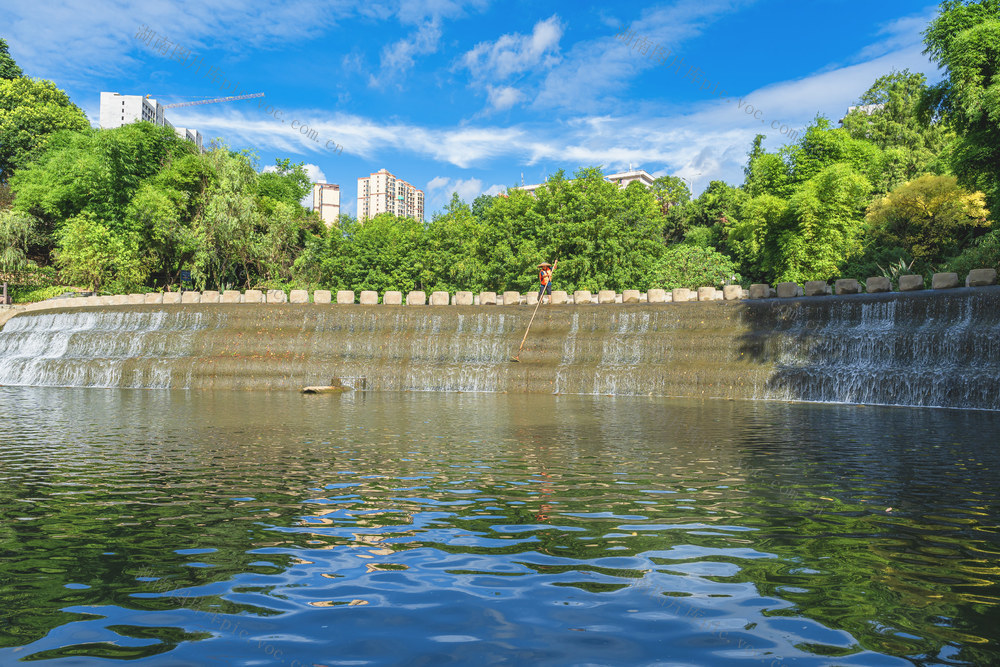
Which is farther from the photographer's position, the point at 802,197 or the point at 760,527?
the point at 802,197

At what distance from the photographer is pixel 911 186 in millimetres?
45781

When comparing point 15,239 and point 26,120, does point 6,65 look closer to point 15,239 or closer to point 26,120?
point 26,120

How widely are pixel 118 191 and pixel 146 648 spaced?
2723 inches

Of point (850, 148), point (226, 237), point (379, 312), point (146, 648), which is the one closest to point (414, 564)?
point (146, 648)

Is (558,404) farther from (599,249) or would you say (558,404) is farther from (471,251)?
(471,251)

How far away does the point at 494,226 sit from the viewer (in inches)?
2317

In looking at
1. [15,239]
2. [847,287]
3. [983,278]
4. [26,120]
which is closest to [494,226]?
[847,287]

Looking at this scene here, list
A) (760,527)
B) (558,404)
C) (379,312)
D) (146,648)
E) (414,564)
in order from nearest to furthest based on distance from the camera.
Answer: (146,648)
(414,564)
(760,527)
(558,404)
(379,312)

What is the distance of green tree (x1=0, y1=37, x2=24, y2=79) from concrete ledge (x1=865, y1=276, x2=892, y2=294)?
103m

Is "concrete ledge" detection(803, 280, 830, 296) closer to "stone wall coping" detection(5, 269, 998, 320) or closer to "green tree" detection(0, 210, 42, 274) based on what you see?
"stone wall coping" detection(5, 269, 998, 320)

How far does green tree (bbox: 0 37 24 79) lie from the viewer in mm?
87250

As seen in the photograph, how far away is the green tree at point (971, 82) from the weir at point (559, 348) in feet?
26.5

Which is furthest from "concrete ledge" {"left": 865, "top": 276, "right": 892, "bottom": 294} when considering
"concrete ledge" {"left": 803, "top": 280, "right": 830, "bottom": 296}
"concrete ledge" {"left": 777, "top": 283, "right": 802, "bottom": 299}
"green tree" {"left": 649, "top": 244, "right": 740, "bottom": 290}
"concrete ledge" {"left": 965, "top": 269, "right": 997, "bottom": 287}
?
"green tree" {"left": 649, "top": 244, "right": 740, "bottom": 290}

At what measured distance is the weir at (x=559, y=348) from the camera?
90.7 feet
